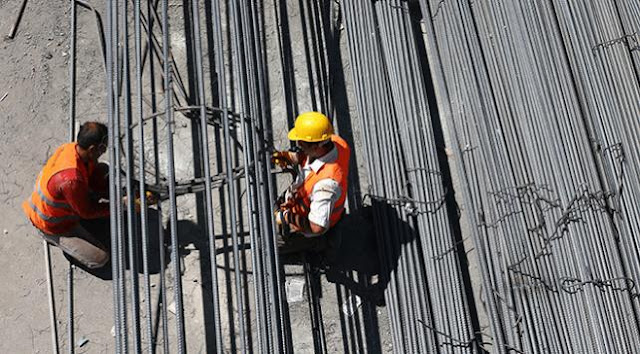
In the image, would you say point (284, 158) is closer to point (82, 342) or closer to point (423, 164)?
point (423, 164)

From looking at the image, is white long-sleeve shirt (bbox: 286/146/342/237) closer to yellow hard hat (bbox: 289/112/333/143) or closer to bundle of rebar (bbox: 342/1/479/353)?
yellow hard hat (bbox: 289/112/333/143)

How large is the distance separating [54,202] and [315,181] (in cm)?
233

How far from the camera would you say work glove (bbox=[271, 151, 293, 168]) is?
23.7 ft

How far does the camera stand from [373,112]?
796cm

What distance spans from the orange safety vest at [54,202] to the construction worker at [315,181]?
1817 millimetres

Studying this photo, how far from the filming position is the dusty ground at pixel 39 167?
7328 millimetres

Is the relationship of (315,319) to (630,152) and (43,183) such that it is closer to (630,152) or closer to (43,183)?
(43,183)

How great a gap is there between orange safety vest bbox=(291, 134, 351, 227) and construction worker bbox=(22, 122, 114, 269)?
5.92ft

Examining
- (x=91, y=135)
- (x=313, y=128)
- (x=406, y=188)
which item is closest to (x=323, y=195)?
(x=313, y=128)

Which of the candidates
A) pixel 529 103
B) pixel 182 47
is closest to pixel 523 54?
pixel 529 103

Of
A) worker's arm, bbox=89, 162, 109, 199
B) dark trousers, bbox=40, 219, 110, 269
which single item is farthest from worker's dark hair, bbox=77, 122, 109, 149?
dark trousers, bbox=40, 219, 110, 269

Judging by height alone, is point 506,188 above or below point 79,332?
above

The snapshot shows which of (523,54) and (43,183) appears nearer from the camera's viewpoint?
(43,183)

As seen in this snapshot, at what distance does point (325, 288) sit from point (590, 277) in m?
2.52
